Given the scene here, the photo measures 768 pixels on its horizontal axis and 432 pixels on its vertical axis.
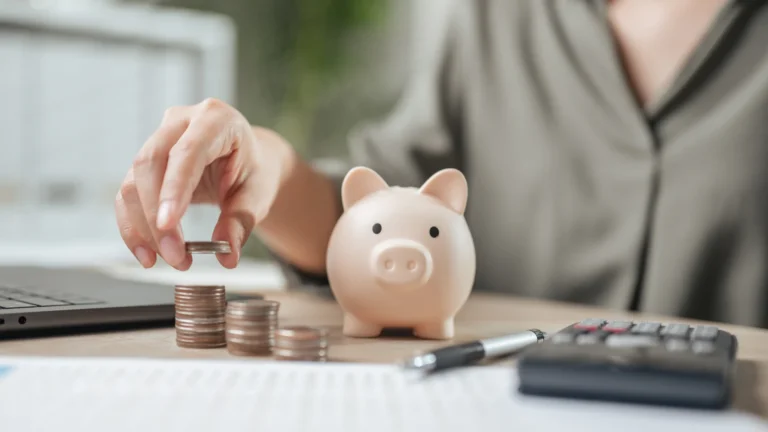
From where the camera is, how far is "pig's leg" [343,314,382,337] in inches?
21.2

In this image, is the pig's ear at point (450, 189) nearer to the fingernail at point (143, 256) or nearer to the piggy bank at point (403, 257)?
the piggy bank at point (403, 257)

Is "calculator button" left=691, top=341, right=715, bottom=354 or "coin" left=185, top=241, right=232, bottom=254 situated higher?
"coin" left=185, top=241, right=232, bottom=254

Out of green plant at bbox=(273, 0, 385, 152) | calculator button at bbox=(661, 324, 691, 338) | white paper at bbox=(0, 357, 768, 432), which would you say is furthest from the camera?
green plant at bbox=(273, 0, 385, 152)

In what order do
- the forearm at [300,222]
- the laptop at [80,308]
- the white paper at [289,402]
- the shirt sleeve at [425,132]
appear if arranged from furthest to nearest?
the shirt sleeve at [425,132] < the forearm at [300,222] < the laptop at [80,308] < the white paper at [289,402]

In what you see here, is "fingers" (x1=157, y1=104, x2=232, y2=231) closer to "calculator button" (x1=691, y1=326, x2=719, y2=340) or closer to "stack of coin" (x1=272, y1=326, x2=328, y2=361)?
"stack of coin" (x1=272, y1=326, x2=328, y2=361)

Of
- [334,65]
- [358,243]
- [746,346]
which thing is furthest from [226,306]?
[334,65]

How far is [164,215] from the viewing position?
492 mm

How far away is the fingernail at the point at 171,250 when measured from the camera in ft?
1.66

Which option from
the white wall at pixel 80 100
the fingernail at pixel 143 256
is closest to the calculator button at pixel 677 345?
the fingernail at pixel 143 256

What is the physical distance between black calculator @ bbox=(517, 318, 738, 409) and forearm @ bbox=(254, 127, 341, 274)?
496 mm

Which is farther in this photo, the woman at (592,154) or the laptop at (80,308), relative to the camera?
the woman at (592,154)

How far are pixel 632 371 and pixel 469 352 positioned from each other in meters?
0.11

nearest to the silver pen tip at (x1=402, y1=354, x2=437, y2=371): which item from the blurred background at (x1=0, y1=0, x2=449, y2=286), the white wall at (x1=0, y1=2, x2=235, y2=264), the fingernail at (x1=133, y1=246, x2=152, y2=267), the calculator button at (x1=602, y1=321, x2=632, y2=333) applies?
the calculator button at (x1=602, y1=321, x2=632, y2=333)

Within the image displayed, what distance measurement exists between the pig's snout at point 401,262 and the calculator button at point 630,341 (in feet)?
0.45
